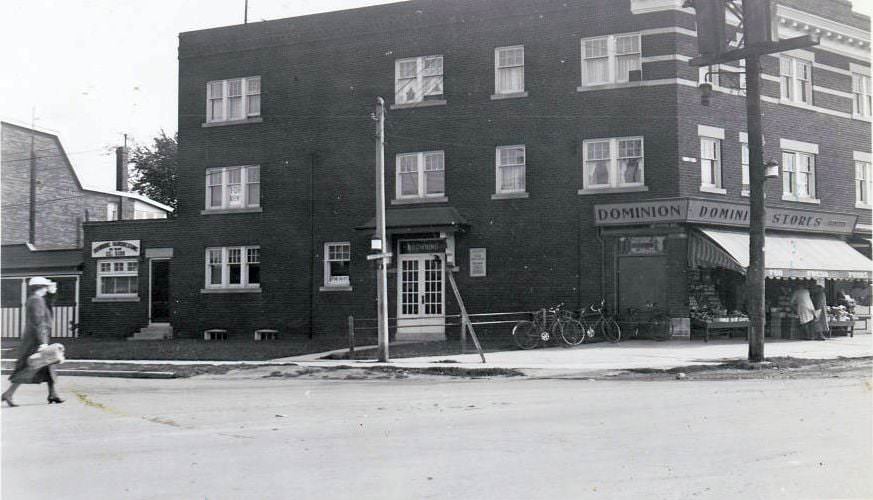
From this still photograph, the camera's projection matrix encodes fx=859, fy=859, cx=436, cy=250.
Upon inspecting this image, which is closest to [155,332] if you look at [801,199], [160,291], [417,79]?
[160,291]

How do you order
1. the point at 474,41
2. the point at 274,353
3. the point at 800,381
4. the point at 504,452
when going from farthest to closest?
the point at 474,41 < the point at 274,353 < the point at 800,381 < the point at 504,452

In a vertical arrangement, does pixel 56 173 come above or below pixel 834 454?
above

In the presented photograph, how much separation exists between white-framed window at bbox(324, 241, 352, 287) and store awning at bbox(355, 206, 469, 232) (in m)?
1.72

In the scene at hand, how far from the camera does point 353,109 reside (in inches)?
1130

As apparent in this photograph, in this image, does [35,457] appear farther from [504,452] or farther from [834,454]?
[834,454]

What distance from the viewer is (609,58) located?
25.7 meters

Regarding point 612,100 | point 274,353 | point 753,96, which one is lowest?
point 274,353

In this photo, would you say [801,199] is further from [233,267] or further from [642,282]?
[233,267]

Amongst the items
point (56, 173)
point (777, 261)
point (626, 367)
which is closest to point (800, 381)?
point (626, 367)

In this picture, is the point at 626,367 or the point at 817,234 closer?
the point at 626,367

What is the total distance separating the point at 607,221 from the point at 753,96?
8.16 m

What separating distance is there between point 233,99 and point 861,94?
72.0 feet

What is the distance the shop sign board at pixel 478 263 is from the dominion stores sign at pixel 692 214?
3.69m

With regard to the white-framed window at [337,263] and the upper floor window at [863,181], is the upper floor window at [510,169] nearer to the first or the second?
the white-framed window at [337,263]
